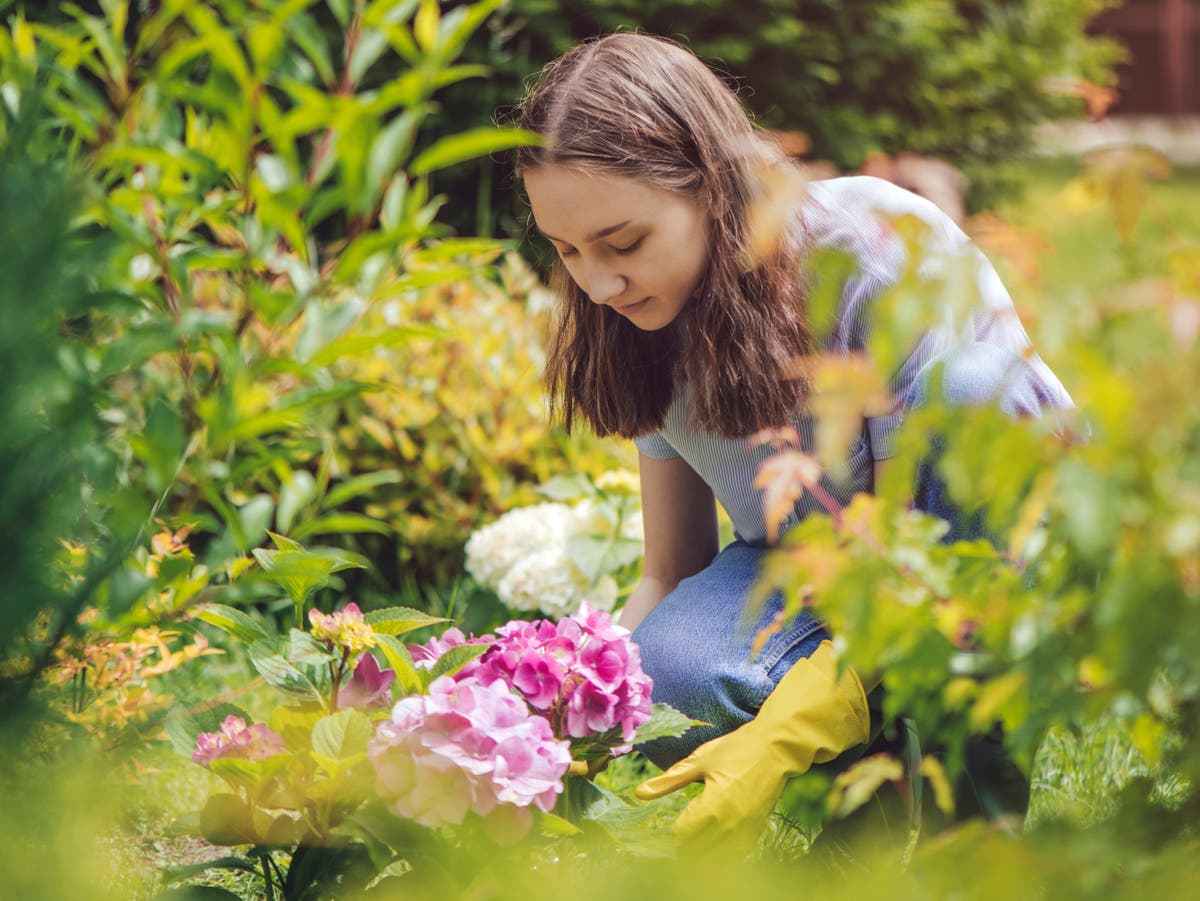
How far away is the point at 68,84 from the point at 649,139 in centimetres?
84

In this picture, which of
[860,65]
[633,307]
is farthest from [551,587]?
[860,65]

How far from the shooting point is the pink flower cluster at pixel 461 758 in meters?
1.26

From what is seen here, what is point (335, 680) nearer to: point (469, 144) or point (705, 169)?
point (469, 144)

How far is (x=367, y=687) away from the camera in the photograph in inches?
57.5

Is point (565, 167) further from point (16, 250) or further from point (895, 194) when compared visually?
point (16, 250)

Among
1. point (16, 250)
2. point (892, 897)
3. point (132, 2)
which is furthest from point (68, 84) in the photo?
point (132, 2)

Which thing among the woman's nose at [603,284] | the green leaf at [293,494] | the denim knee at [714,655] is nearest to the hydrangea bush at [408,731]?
the green leaf at [293,494]

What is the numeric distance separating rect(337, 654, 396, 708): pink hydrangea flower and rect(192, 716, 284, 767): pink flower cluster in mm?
87

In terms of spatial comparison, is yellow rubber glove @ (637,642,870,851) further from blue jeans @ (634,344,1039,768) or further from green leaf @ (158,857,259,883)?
green leaf @ (158,857,259,883)

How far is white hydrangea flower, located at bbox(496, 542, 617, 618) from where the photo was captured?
249 cm

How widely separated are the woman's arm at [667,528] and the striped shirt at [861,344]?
0.11m

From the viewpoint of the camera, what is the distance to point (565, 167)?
1.75 meters

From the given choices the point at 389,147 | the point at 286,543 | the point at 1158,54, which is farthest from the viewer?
the point at 1158,54

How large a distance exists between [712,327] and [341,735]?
0.83m
